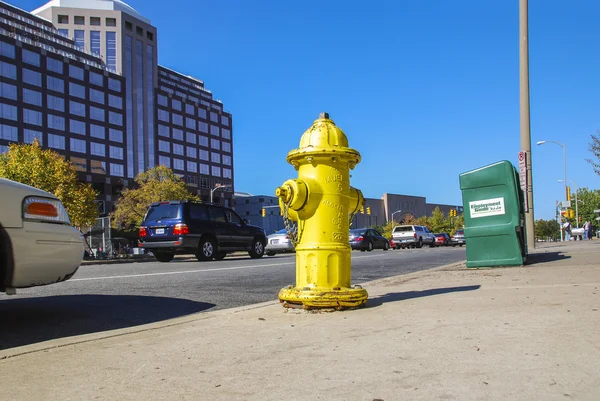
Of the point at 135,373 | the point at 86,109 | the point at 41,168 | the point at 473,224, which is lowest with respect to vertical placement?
the point at 135,373

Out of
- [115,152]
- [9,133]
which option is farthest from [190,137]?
[9,133]

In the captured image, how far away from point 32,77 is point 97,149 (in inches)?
523

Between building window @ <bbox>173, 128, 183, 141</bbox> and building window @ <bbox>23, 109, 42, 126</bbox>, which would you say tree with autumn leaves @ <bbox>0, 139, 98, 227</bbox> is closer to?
building window @ <bbox>23, 109, 42, 126</bbox>

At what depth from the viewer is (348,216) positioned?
5457 millimetres

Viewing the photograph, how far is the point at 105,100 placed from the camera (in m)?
83.2

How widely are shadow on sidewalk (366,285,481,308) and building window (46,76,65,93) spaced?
78405 mm

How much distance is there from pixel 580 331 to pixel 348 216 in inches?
95.0

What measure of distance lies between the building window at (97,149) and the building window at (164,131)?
14539 mm

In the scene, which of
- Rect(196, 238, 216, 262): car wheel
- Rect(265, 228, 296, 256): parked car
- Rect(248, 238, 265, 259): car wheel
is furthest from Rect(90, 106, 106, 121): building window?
Rect(196, 238, 216, 262): car wheel

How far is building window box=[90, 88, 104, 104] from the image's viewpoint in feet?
266

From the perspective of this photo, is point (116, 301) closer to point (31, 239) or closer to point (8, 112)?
point (31, 239)

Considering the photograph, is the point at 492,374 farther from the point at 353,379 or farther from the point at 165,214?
the point at 165,214

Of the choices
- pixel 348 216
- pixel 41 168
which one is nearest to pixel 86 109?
pixel 41 168

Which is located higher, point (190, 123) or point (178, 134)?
point (190, 123)
